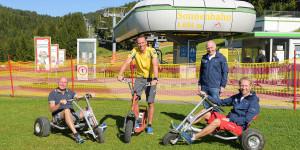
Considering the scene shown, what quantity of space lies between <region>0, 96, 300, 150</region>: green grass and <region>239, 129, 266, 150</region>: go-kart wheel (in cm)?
34

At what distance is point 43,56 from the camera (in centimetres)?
1991

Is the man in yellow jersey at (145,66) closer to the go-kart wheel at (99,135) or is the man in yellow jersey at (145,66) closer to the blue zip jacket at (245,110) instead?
the go-kart wheel at (99,135)

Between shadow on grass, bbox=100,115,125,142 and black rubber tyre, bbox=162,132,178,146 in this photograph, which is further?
shadow on grass, bbox=100,115,125,142

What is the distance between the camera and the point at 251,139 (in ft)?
14.9

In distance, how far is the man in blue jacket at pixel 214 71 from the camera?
18.9ft

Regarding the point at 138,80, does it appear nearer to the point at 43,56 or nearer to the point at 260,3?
the point at 43,56

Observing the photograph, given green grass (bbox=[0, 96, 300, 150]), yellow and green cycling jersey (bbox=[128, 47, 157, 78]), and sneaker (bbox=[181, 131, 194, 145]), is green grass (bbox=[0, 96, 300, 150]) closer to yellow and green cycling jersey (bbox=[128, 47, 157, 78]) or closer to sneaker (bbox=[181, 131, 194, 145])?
sneaker (bbox=[181, 131, 194, 145])

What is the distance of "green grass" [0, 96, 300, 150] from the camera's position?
4973 millimetres

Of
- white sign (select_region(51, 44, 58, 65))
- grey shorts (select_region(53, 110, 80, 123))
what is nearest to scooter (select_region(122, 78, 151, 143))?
grey shorts (select_region(53, 110, 80, 123))

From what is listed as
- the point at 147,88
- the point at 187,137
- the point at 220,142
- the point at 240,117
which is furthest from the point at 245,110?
the point at 147,88

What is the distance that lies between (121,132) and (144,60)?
1546 millimetres

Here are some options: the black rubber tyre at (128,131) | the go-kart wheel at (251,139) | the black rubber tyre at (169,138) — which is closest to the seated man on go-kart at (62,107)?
the black rubber tyre at (128,131)

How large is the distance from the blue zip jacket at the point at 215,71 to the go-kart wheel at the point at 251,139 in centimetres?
150

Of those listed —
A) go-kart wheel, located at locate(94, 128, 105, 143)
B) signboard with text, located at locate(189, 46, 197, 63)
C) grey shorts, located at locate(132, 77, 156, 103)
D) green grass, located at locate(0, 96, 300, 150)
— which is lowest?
green grass, located at locate(0, 96, 300, 150)
